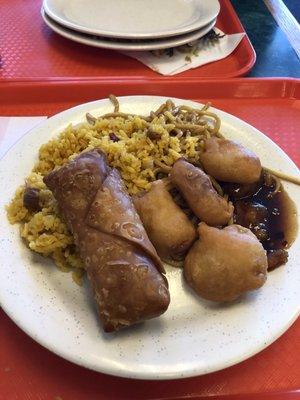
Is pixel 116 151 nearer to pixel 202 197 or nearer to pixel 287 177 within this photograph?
pixel 202 197

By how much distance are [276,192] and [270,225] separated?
0.52 feet

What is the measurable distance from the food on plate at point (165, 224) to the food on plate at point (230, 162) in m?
0.25

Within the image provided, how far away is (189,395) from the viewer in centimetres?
126

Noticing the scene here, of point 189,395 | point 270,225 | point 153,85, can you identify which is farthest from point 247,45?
point 189,395

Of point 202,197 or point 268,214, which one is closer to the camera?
point 202,197

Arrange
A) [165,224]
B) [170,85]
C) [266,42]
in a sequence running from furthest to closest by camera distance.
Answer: [266,42], [170,85], [165,224]

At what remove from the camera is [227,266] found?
4.34 feet

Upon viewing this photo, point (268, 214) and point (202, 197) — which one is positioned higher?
point (202, 197)

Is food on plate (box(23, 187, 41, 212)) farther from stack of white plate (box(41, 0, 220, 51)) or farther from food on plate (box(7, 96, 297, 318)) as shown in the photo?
stack of white plate (box(41, 0, 220, 51))

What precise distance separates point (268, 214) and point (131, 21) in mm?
1595

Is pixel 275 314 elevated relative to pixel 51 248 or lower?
lower

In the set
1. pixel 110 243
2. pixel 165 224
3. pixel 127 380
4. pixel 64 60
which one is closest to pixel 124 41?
pixel 64 60

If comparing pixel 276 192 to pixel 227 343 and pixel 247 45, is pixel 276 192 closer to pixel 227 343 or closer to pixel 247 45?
pixel 227 343

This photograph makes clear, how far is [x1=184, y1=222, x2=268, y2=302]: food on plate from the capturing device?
1315mm
